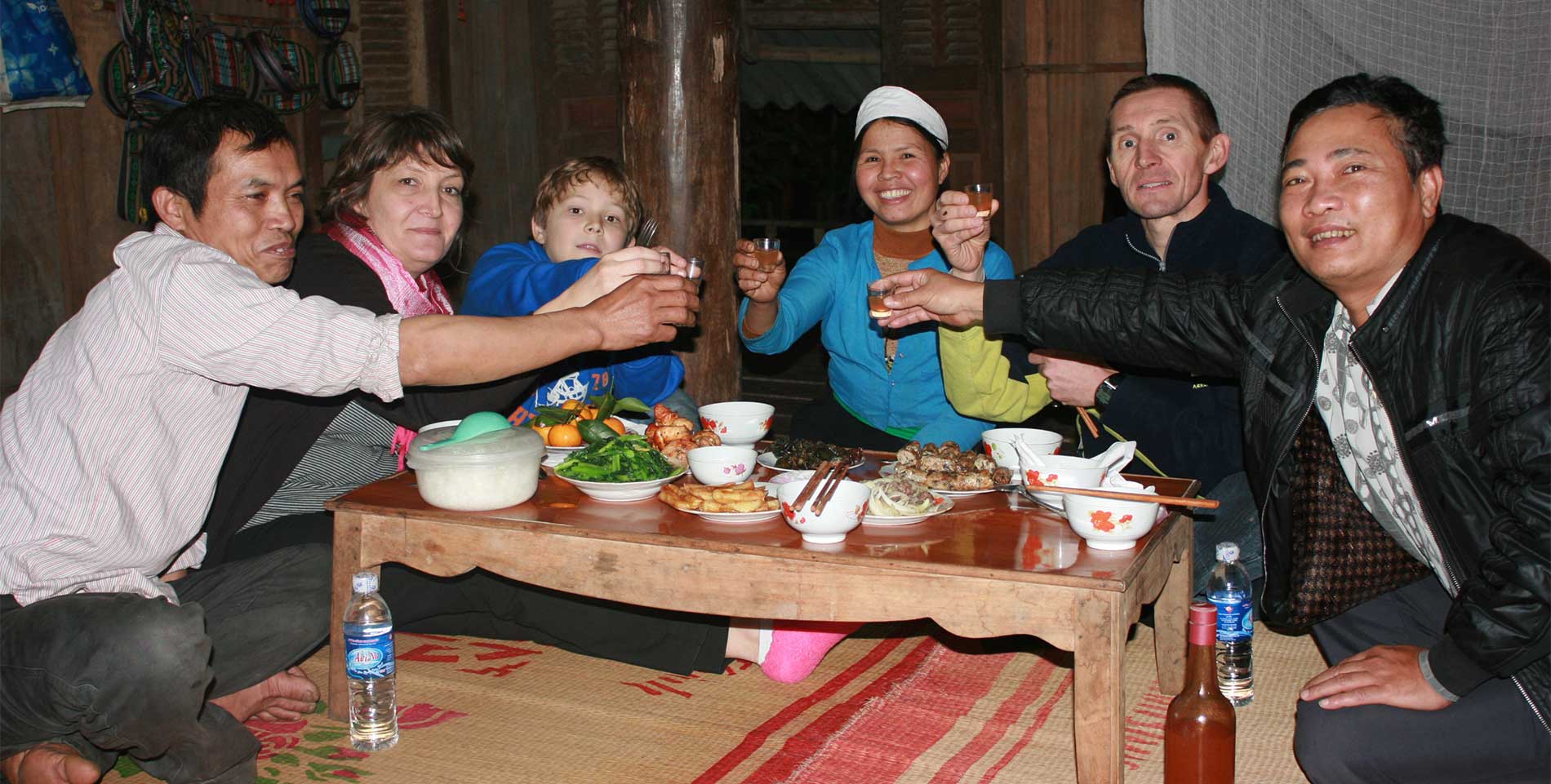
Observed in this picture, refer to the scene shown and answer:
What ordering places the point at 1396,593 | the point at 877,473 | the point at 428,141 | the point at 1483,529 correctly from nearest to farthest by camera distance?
the point at 1483,529
the point at 1396,593
the point at 877,473
the point at 428,141

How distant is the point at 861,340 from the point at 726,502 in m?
1.60

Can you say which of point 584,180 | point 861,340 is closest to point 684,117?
point 584,180

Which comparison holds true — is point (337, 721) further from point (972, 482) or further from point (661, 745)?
point (972, 482)

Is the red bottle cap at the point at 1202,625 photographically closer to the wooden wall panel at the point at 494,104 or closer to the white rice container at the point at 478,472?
the white rice container at the point at 478,472

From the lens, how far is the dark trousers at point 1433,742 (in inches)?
90.9

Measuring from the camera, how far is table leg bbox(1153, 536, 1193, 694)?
2.96m

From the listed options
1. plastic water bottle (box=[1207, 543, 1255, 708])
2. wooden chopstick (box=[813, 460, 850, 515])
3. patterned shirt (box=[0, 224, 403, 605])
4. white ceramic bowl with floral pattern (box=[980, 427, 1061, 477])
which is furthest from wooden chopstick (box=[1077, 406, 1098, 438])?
patterned shirt (box=[0, 224, 403, 605])

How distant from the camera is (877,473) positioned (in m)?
3.07

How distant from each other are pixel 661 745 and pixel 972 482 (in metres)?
0.97

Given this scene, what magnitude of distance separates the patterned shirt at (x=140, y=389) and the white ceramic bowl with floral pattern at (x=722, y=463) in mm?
710

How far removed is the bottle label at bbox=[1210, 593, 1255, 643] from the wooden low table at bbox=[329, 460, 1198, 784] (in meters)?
0.09

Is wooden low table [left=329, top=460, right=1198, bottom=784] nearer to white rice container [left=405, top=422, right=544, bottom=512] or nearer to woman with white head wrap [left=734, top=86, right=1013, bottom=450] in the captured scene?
white rice container [left=405, top=422, right=544, bottom=512]

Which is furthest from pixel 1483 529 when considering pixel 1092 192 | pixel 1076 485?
pixel 1092 192

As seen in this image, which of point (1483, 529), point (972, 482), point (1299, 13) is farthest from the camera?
point (1299, 13)
